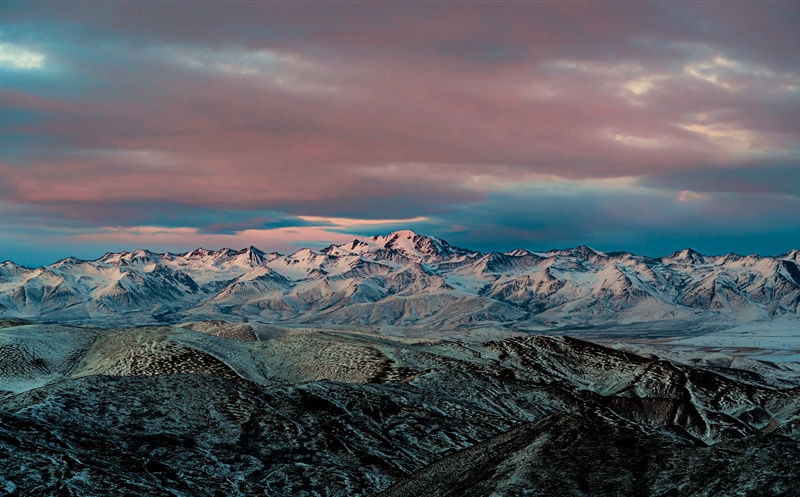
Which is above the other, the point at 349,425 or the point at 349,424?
the point at 349,425

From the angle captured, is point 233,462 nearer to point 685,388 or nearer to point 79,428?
point 79,428

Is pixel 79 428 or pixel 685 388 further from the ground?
pixel 79 428

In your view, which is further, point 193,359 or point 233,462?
point 193,359

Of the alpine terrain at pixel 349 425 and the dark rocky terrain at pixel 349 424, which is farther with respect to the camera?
the dark rocky terrain at pixel 349 424

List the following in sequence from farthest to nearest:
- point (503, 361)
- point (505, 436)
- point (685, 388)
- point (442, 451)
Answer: point (503, 361)
point (685, 388)
point (442, 451)
point (505, 436)

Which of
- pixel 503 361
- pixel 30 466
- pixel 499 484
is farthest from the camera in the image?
pixel 503 361

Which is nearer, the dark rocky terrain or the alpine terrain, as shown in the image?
the alpine terrain

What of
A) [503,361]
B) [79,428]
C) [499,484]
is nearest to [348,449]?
[79,428]

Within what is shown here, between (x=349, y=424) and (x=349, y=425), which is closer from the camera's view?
(x=349, y=425)
